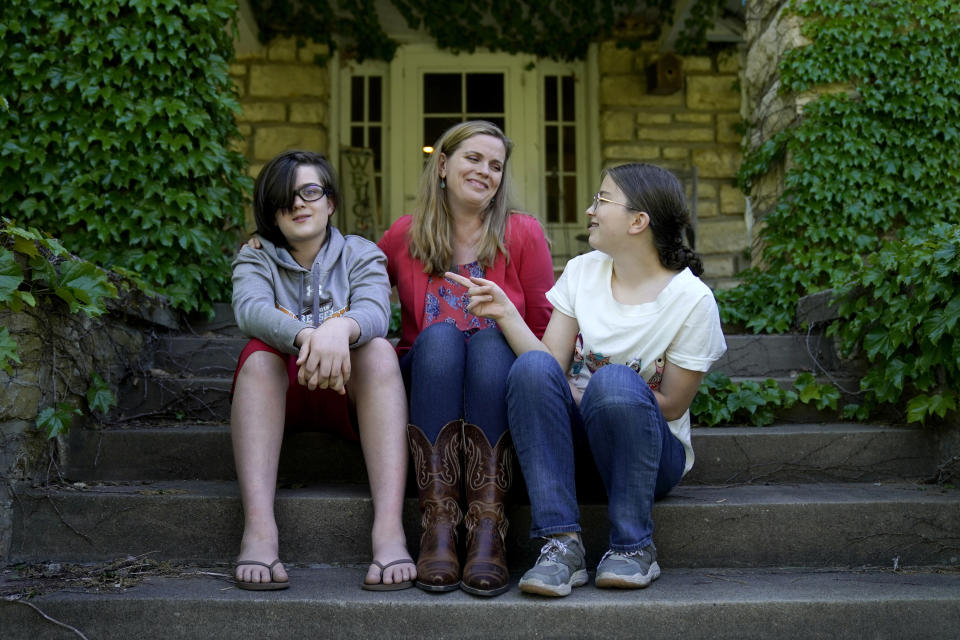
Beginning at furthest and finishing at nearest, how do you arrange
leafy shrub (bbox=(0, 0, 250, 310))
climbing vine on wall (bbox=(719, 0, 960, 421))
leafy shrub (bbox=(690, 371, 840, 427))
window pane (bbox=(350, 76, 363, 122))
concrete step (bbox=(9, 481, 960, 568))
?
1. window pane (bbox=(350, 76, 363, 122))
2. climbing vine on wall (bbox=(719, 0, 960, 421))
3. leafy shrub (bbox=(0, 0, 250, 310))
4. leafy shrub (bbox=(690, 371, 840, 427))
5. concrete step (bbox=(9, 481, 960, 568))

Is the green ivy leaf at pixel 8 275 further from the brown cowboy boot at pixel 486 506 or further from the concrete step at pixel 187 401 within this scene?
the brown cowboy boot at pixel 486 506

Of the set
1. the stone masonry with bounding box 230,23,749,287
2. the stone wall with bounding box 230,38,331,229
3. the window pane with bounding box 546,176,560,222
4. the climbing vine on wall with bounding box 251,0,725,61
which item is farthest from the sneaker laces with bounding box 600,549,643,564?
the climbing vine on wall with bounding box 251,0,725,61

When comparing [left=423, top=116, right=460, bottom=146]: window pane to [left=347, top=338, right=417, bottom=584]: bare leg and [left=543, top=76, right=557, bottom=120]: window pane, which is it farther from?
[left=347, top=338, right=417, bottom=584]: bare leg

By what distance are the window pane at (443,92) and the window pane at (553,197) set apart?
848 millimetres

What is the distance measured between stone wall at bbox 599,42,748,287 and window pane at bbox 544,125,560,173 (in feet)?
1.30

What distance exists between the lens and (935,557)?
1903 mm

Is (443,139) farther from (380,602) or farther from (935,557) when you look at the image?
(935,557)

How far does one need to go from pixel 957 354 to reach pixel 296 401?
1.69 metres

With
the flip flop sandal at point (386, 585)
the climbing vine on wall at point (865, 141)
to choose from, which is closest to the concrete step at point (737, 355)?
the climbing vine on wall at point (865, 141)

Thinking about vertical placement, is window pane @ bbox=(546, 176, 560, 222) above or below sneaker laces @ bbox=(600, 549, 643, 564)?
above

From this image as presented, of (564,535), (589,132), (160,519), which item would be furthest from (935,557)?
(589,132)

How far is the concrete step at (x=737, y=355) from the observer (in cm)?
279

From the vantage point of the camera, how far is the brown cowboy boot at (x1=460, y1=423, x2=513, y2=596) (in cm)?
163

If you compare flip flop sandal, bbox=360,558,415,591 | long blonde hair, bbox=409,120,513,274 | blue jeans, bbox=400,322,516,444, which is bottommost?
flip flop sandal, bbox=360,558,415,591
